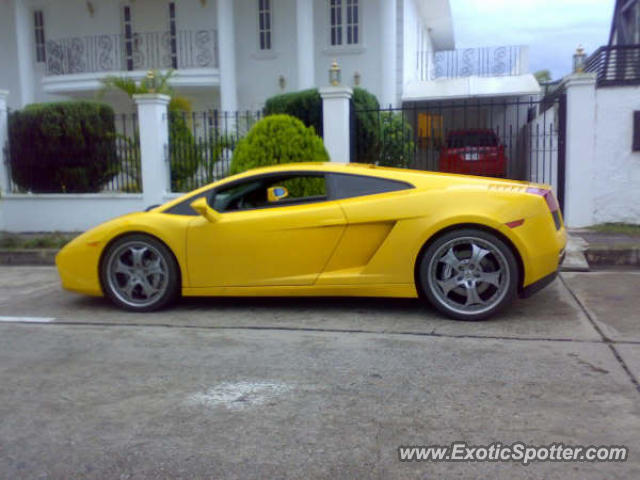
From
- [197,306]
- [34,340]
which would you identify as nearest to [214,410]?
[34,340]

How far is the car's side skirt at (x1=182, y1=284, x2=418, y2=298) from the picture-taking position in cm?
541

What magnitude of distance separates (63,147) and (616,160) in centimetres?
865

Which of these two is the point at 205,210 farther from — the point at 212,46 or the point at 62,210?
the point at 212,46

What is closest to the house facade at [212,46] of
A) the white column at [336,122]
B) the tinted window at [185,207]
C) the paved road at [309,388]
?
the white column at [336,122]

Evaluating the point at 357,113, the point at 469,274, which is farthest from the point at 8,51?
the point at 469,274

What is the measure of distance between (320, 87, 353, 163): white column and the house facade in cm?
733

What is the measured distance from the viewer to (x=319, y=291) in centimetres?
557

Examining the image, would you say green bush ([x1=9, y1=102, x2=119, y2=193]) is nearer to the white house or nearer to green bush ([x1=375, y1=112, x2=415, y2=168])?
green bush ([x1=375, y1=112, x2=415, y2=168])

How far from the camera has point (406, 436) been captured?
3.22m

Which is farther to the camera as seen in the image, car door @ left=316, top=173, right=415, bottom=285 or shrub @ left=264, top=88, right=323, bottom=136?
shrub @ left=264, top=88, right=323, bottom=136

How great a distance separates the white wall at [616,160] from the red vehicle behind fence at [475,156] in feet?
10.0

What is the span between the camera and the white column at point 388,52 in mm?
17375

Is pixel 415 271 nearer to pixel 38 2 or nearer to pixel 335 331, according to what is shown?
pixel 335 331

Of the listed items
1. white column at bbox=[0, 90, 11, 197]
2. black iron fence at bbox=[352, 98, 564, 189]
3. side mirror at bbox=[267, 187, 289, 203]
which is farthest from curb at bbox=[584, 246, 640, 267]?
white column at bbox=[0, 90, 11, 197]
